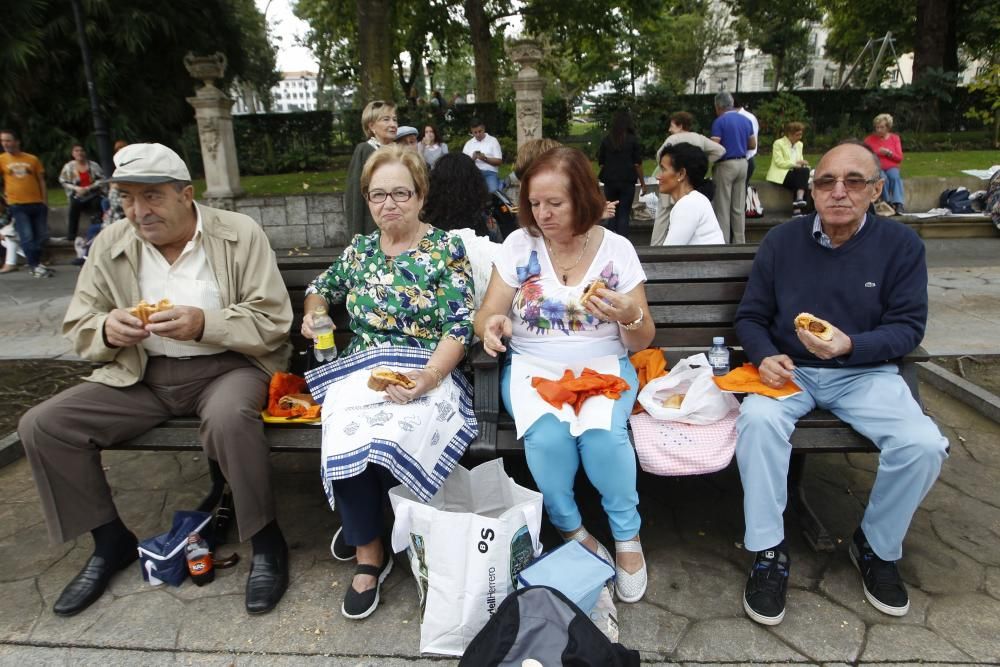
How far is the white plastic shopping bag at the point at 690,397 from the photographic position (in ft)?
8.24

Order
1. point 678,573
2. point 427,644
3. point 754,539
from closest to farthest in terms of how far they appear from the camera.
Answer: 1. point 427,644
2. point 754,539
3. point 678,573

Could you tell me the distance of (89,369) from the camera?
4941 millimetres

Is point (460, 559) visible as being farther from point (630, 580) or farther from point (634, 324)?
point (634, 324)

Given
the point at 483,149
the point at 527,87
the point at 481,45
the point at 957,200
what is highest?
the point at 481,45

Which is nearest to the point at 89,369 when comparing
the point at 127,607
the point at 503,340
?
the point at 127,607

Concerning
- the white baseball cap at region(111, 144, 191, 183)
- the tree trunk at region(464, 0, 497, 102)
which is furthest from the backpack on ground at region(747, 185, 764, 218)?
the tree trunk at region(464, 0, 497, 102)

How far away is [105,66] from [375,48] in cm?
719

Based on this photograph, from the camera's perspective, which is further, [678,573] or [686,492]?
[686,492]

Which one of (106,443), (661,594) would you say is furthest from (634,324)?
(106,443)

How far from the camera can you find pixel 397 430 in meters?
2.33

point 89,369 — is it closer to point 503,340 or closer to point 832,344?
point 503,340

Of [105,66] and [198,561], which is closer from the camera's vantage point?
[198,561]

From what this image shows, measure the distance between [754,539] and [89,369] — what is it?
15.5 ft

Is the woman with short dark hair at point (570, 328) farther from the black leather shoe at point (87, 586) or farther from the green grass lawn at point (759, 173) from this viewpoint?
the green grass lawn at point (759, 173)
